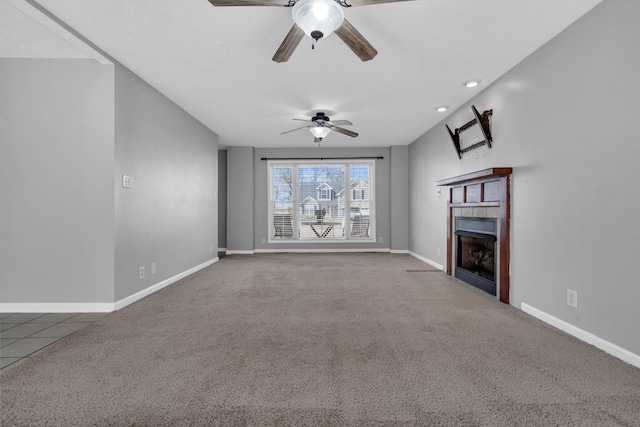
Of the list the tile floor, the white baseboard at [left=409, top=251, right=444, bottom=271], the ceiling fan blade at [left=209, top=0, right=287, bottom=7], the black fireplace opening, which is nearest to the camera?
the ceiling fan blade at [left=209, top=0, right=287, bottom=7]

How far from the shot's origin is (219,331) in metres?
2.35

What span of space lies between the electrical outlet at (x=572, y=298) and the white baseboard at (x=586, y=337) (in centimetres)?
17

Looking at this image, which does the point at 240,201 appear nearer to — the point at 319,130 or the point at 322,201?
the point at 322,201

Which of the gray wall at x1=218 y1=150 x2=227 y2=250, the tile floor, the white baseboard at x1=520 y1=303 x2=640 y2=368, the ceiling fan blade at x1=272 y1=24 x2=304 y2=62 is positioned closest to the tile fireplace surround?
the white baseboard at x1=520 y1=303 x2=640 y2=368

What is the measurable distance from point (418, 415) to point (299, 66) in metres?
3.09

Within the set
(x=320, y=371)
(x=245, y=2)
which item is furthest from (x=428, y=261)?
(x=245, y=2)

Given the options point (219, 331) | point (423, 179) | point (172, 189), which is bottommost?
point (219, 331)

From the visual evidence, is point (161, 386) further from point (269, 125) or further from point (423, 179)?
point (423, 179)

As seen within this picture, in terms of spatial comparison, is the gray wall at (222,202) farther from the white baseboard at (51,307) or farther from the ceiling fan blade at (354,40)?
the ceiling fan blade at (354,40)

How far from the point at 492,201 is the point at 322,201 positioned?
4378 mm

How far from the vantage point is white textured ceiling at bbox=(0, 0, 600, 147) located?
84.4 inches

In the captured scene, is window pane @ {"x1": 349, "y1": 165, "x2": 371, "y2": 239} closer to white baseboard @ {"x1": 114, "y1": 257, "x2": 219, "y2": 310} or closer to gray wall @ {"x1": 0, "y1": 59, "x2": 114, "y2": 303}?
white baseboard @ {"x1": 114, "y1": 257, "x2": 219, "y2": 310}

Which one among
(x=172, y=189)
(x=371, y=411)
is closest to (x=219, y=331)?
(x=371, y=411)

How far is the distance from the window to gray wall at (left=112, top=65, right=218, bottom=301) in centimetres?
229
